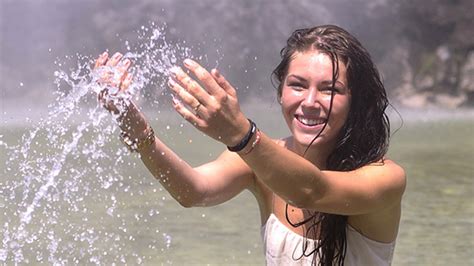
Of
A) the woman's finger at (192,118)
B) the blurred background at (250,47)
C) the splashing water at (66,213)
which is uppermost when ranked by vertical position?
the blurred background at (250,47)

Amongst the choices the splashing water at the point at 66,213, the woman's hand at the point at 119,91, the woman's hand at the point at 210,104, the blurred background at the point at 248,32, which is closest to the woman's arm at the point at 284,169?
the woman's hand at the point at 210,104

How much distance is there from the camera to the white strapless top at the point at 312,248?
2.78 metres

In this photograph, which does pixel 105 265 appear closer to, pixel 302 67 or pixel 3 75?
pixel 302 67

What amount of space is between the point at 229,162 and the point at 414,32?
56.5ft

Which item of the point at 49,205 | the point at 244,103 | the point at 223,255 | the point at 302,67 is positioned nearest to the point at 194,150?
the point at 49,205

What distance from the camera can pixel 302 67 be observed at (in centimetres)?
268

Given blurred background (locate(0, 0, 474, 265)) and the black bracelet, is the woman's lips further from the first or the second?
blurred background (locate(0, 0, 474, 265))

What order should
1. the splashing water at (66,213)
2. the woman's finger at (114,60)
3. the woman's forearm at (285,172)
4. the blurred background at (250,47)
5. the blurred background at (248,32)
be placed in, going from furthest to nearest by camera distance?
the blurred background at (248,32), the blurred background at (250,47), the splashing water at (66,213), the woman's finger at (114,60), the woman's forearm at (285,172)

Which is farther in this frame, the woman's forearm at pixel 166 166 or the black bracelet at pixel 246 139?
the woman's forearm at pixel 166 166

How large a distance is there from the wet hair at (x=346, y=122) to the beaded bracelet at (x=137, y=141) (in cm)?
46

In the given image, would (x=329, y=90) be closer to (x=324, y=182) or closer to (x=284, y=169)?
(x=324, y=182)

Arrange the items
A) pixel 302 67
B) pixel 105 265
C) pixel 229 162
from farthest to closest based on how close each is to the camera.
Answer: pixel 105 265 < pixel 229 162 < pixel 302 67

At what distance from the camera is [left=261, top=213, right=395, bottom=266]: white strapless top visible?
278 cm

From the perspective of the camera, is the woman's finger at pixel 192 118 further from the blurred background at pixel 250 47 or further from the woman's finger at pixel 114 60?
the blurred background at pixel 250 47
